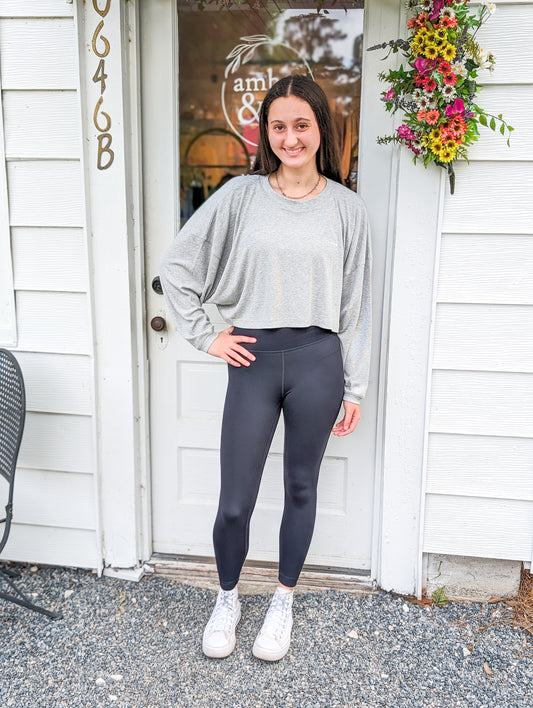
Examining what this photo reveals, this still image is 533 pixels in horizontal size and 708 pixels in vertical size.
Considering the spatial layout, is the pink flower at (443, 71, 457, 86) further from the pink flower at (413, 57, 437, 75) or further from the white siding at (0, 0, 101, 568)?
the white siding at (0, 0, 101, 568)

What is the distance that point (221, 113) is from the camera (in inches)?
82.8

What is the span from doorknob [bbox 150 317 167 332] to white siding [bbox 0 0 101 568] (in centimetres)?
22

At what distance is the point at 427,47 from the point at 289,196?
58 cm

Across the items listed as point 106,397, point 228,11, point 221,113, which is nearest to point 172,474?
point 106,397

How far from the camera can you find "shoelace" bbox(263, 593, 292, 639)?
1902 millimetres

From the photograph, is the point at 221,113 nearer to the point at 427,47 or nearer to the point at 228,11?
the point at 228,11

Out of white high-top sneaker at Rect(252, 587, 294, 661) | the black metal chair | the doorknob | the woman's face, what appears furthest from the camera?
the doorknob

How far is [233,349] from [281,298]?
0.67 feet

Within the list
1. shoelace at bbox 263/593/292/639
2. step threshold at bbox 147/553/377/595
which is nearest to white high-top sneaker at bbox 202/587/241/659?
shoelace at bbox 263/593/292/639

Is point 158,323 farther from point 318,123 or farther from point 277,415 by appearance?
point 318,123

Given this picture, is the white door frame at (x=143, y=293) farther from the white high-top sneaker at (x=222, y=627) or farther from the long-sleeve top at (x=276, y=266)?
the white high-top sneaker at (x=222, y=627)

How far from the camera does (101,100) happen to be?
1.96m

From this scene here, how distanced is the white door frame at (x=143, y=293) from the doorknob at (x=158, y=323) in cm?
4

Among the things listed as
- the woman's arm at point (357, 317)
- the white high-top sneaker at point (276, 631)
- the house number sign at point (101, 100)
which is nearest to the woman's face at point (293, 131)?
Result: the woman's arm at point (357, 317)
